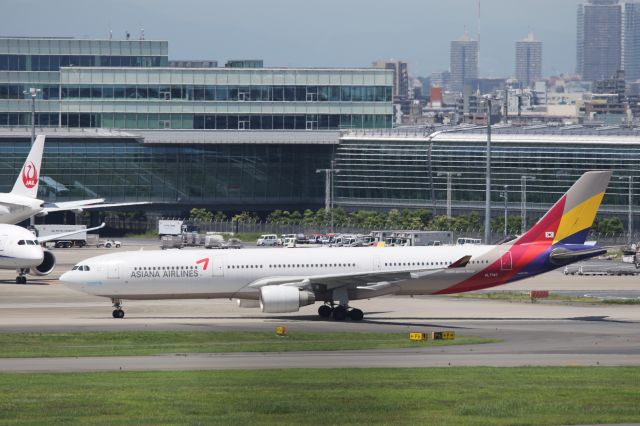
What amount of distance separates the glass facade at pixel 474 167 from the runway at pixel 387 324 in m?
76.3

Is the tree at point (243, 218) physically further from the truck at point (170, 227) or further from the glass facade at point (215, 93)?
the glass facade at point (215, 93)

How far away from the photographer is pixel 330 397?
4353cm

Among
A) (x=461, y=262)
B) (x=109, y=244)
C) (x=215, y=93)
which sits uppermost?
(x=215, y=93)

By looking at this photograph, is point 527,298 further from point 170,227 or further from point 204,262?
point 170,227

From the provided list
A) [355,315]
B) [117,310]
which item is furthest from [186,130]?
[355,315]

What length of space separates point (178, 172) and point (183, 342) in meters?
128

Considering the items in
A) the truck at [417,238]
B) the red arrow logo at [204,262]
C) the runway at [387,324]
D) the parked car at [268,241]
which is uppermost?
the red arrow logo at [204,262]

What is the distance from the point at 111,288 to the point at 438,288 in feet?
58.2

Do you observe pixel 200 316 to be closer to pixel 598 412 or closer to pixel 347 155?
pixel 598 412

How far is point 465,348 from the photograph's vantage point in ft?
196

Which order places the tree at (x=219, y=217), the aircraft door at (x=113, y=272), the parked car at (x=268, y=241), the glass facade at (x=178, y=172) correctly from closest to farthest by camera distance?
the aircraft door at (x=113, y=272) < the parked car at (x=268, y=241) < the tree at (x=219, y=217) < the glass facade at (x=178, y=172)

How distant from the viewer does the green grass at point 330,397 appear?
40000mm

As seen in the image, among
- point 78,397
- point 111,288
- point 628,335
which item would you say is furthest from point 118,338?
point 628,335

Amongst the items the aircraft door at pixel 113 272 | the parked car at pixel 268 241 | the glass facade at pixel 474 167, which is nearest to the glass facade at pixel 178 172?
the glass facade at pixel 474 167
